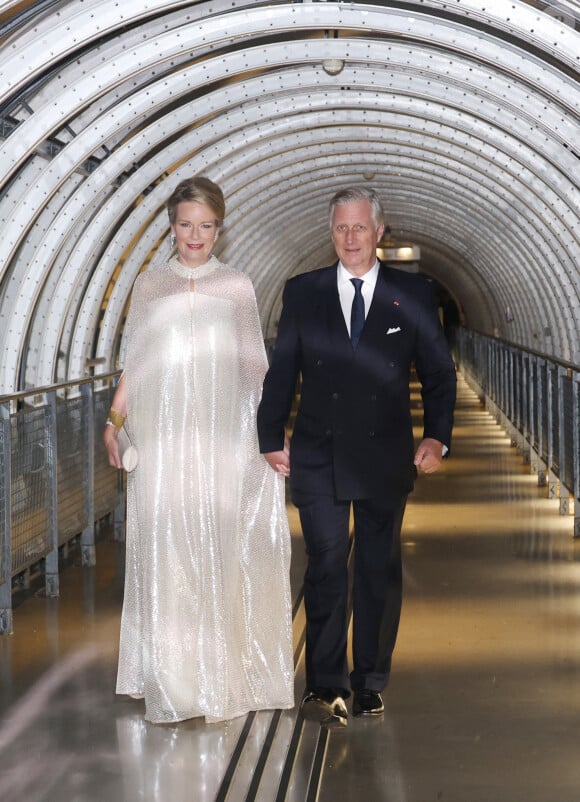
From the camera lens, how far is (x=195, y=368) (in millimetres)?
5312

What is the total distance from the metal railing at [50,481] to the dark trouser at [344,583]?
217 centimetres

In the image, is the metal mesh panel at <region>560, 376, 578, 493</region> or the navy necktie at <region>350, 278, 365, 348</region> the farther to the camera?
the metal mesh panel at <region>560, 376, 578, 493</region>

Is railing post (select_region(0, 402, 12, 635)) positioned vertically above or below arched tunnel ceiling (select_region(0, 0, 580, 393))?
below

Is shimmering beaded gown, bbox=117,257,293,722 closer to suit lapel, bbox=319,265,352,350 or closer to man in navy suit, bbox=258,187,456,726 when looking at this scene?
man in navy suit, bbox=258,187,456,726

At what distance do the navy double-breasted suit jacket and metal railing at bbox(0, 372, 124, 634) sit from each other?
213 cm

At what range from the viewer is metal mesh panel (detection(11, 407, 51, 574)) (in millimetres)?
7219

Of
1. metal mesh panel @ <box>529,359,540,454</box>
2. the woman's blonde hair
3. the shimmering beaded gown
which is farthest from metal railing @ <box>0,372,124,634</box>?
metal mesh panel @ <box>529,359,540,454</box>

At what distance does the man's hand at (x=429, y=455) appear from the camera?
5125 millimetres

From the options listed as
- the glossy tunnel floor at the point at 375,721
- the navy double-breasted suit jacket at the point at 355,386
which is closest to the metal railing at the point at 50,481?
the glossy tunnel floor at the point at 375,721

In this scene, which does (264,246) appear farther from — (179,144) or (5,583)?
(5,583)

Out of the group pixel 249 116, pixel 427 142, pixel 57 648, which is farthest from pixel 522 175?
pixel 57 648

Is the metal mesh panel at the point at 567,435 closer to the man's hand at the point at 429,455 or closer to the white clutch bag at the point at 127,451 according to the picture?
the man's hand at the point at 429,455

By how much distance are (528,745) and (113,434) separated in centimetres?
198

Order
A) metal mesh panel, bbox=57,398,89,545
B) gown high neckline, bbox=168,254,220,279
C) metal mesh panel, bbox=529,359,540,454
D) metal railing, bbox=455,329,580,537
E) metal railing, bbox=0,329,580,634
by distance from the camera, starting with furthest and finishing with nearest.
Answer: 1. metal mesh panel, bbox=529,359,540,454
2. metal railing, bbox=455,329,580,537
3. metal mesh panel, bbox=57,398,89,545
4. metal railing, bbox=0,329,580,634
5. gown high neckline, bbox=168,254,220,279
